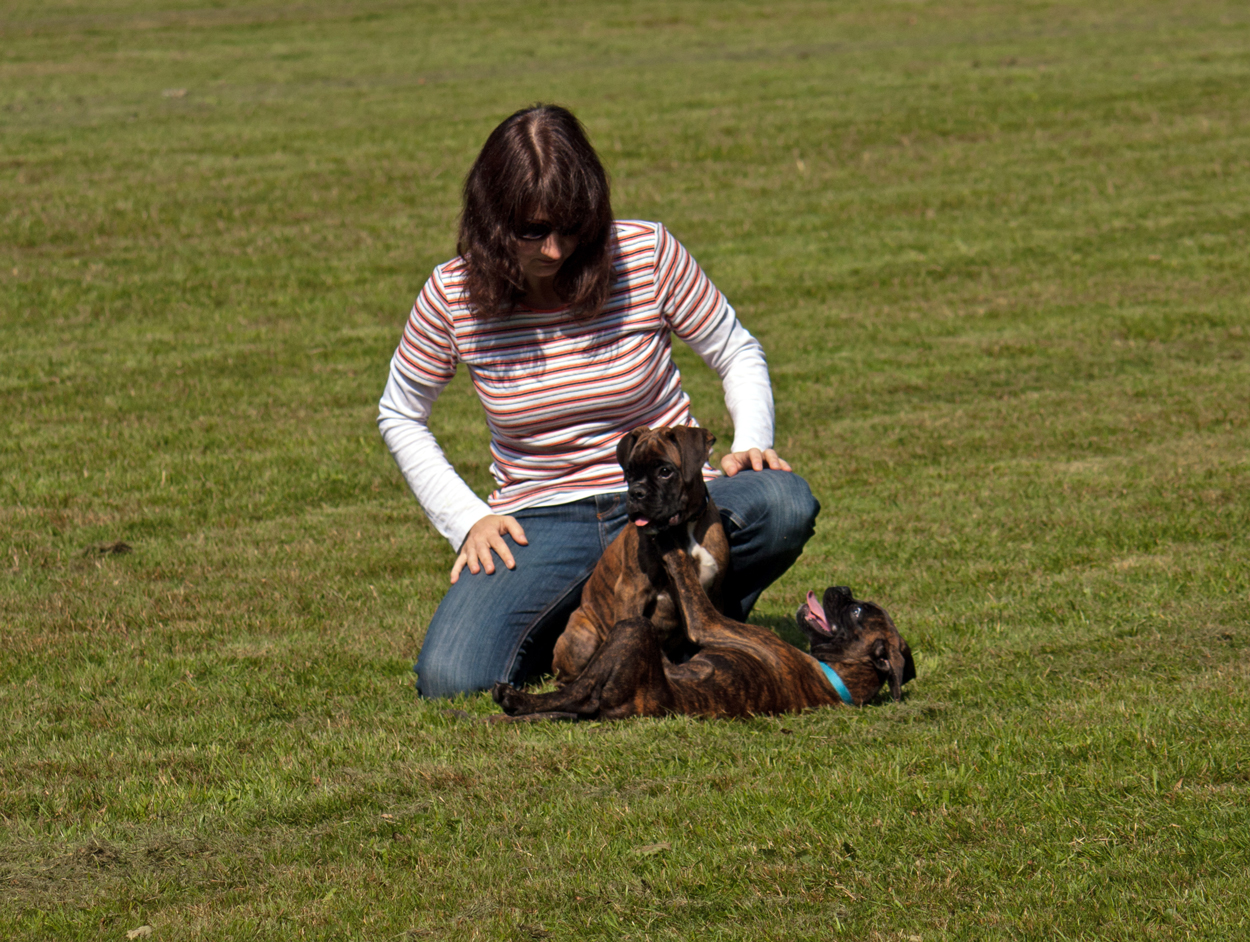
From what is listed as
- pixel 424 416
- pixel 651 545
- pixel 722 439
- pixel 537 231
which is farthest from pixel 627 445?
pixel 722 439

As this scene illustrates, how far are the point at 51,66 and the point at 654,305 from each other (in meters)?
22.9

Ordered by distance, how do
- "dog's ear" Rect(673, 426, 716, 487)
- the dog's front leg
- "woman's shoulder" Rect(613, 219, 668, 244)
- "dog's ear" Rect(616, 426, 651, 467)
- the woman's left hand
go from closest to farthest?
the dog's front leg < "dog's ear" Rect(673, 426, 716, 487) < "dog's ear" Rect(616, 426, 651, 467) < the woman's left hand < "woman's shoulder" Rect(613, 219, 668, 244)

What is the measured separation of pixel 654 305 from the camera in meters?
5.77

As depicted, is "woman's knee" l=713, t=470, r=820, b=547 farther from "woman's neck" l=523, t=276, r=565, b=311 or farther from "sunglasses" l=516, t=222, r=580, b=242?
"sunglasses" l=516, t=222, r=580, b=242

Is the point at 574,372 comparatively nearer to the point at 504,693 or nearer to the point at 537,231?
the point at 537,231

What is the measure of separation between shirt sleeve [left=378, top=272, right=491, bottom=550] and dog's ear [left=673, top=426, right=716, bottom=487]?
1.10m

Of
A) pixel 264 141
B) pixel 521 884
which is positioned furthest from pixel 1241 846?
pixel 264 141

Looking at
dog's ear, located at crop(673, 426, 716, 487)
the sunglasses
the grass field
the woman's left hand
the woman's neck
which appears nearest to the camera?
the grass field

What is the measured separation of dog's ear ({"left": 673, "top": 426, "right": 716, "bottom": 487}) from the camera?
5.00 m

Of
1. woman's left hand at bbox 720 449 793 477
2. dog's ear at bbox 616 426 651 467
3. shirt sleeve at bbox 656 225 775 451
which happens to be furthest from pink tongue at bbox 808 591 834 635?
dog's ear at bbox 616 426 651 467

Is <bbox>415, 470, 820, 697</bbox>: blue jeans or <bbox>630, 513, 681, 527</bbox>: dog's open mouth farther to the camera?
<bbox>415, 470, 820, 697</bbox>: blue jeans

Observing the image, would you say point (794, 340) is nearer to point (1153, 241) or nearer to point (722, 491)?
point (1153, 241)

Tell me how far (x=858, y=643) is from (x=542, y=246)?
1.89 meters

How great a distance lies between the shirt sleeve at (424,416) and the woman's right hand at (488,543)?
3.1 inches
